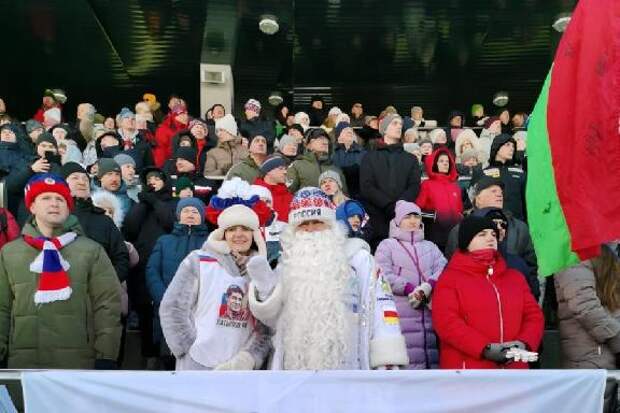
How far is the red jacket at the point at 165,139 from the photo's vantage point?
1042 centimetres

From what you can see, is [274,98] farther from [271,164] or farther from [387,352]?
[387,352]

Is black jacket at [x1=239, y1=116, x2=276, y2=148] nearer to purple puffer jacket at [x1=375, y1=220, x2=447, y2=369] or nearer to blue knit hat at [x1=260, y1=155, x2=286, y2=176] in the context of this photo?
blue knit hat at [x1=260, y1=155, x2=286, y2=176]

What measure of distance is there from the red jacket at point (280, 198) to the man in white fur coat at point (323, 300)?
2.68 metres

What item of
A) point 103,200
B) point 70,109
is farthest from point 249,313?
point 70,109

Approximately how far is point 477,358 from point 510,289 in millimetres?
549

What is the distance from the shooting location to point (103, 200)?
7160 millimetres

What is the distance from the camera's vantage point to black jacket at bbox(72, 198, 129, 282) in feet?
19.7

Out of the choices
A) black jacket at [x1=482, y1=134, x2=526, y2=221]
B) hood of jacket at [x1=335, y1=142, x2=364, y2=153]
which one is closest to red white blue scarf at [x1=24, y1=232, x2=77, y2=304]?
black jacket at [x1=482, y1=134, x2=526, y2=221]

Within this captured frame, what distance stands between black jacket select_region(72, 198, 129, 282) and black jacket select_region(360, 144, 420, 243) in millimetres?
2508

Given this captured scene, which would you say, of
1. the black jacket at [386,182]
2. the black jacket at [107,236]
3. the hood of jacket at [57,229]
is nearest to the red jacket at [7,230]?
the black jacket at [107,236]

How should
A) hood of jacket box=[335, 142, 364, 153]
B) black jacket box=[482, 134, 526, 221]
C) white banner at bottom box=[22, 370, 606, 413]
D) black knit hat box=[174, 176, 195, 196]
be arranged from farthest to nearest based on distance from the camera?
hood of jacket box=[335, 142, 364, 153]
black jacket box=[482, 134, 526, 221]
black knit hat box=[174, 176, 195, 196]
white banner at bottom box=[22, 370, 606, 413]

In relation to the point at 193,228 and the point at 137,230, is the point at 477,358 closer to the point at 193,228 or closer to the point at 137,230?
the point at 193,228

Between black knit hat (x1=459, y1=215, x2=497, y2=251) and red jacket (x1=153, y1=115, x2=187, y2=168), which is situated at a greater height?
red jacket (x1=153, y1=115, x2=187, y2=168)

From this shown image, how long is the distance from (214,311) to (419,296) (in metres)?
1.67
